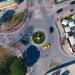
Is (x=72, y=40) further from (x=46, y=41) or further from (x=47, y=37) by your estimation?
(x=46, y=41)

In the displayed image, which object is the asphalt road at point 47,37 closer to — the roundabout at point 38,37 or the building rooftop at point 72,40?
the roundabout at point 38,37

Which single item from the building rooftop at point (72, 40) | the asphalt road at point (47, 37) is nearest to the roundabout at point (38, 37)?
the asphalt road at point (47, 37)

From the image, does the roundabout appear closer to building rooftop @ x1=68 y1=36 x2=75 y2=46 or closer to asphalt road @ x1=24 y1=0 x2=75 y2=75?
asphalt road @ x1=24 y1=0 x2=75 y2=75

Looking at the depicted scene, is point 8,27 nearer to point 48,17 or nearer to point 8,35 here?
point 8,35

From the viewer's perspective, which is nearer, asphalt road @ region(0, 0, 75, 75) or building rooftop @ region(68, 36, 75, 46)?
asphalt road @ region(0, 0, 75, 75)

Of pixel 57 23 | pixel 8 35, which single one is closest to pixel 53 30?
pixel 57 23

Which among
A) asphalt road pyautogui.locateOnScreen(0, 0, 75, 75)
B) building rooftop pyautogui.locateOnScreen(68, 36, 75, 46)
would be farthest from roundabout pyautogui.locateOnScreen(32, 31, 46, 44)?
building rooftop pyautogui.locateOnScreen(68, 36, 75, 46)

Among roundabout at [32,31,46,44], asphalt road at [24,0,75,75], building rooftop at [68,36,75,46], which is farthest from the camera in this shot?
roundabout at [32,31,46,44]

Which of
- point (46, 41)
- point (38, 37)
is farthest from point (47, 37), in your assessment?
point (38, 37)

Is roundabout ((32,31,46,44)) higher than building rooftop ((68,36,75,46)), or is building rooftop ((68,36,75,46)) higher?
roundabout ((32,31,46,44))

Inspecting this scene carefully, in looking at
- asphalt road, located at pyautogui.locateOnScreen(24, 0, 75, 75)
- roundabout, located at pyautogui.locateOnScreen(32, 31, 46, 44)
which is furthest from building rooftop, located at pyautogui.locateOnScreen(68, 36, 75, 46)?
roundabout, located at pyautogui.locateOnScreen(32, 31, 46, 44)

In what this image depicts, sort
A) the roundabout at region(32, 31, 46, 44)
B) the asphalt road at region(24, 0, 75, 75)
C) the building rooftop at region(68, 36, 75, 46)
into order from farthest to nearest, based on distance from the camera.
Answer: the roundabout at region(32, 31, 46, 44) → the building rooftop at region(68, 36, 75, 46) → the asphalt road at region(24, 0, 75, 75)
